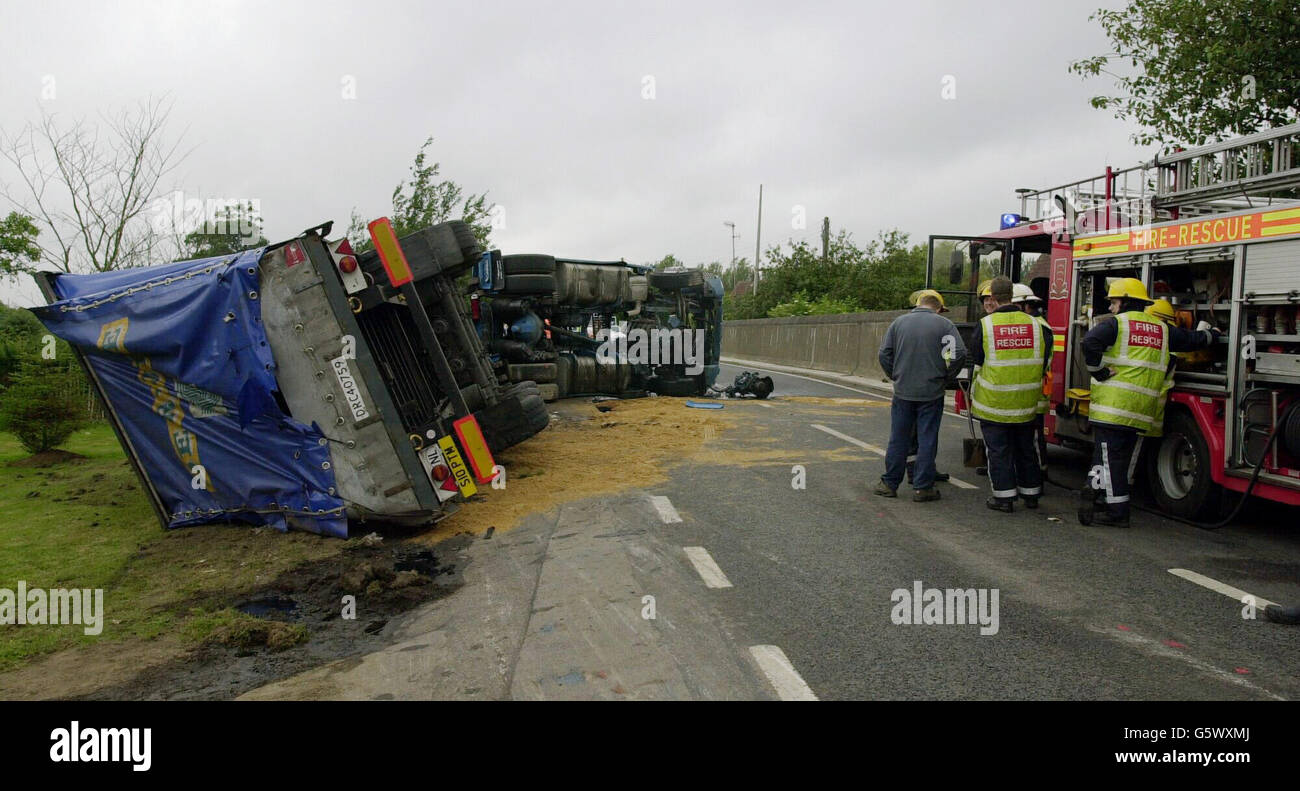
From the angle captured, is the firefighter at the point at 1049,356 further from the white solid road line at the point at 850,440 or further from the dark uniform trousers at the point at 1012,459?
the white solid road line at the point at 850,440

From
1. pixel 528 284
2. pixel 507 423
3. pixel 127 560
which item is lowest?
pixel 127 560

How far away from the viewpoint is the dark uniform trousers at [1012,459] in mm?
7367

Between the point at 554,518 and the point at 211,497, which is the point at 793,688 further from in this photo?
the point at 211,497

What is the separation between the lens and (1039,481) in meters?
7.51

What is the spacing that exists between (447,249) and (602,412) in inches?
268

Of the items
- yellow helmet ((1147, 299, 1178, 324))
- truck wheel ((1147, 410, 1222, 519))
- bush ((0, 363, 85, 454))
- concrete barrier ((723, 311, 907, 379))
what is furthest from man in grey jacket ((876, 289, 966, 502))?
concrete barrier ((723, 311, 907, 379))

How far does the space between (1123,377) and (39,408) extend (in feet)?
36.4

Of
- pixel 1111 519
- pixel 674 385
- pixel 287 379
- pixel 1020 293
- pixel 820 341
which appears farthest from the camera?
pixel 820 341

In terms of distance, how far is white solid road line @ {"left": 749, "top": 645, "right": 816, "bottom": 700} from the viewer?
12.2 feet

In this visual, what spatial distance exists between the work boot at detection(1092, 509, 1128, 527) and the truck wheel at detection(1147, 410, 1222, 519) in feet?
1.79

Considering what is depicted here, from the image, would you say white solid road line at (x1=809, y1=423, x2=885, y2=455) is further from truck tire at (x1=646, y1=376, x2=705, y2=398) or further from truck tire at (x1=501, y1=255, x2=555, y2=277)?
truck tire at (x1=501, y1=255, x2=555, y2=277)

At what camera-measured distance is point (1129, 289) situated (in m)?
7.01

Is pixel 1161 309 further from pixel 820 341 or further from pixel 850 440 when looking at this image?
pixel 820 341

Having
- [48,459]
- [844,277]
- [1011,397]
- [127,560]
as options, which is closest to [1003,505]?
[1011,397]
